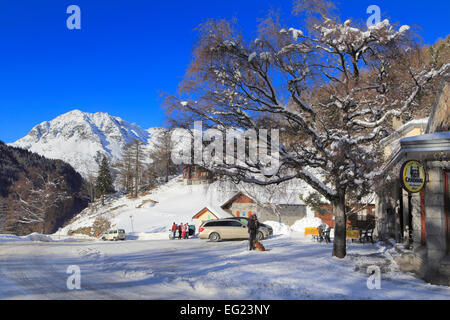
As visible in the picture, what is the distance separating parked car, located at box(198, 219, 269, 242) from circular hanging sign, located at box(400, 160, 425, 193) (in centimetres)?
1599

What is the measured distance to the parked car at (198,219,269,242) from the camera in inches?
1002

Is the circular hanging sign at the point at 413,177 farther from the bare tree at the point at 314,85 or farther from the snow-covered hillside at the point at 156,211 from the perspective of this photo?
the snow-covered hillside at the point at 156,211

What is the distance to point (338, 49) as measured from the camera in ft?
39.9

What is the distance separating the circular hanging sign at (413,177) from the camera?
10.3 m

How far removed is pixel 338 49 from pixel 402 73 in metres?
2.76

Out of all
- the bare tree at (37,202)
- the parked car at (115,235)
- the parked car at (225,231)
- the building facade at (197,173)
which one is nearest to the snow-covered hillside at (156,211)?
the parked car at (115,235)

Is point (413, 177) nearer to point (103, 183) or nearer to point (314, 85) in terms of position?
point (314, 85)

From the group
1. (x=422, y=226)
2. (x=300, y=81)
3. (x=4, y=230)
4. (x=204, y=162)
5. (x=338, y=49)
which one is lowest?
(x=4, y=230)

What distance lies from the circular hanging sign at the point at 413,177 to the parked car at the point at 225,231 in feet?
52.5

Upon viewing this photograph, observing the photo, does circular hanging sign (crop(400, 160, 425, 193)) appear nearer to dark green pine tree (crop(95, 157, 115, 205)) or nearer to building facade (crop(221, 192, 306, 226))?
building facade (crop(221, 192, 306, 226))

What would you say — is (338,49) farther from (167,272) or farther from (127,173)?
(127,173)

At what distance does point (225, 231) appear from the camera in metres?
25.6

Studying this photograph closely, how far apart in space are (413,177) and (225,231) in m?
16.8

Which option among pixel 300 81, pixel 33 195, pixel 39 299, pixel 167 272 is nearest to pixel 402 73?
pixel 300 81
